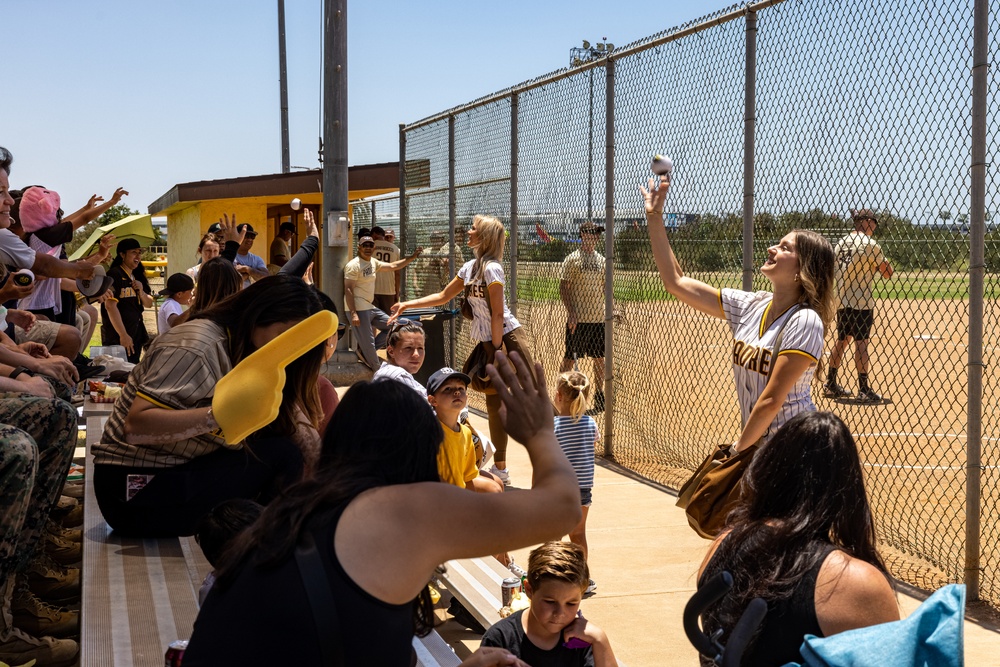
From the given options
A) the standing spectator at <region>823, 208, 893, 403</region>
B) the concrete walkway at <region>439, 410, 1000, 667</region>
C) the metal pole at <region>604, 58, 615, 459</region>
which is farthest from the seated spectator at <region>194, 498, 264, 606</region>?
the metal pole at <region>604, 58, 615, 459</region>

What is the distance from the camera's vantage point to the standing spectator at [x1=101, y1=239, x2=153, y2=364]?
12.3 m

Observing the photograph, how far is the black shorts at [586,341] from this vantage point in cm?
955

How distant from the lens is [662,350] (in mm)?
8391

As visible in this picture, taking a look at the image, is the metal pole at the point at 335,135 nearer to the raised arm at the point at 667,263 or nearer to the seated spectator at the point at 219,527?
the raised arm at the point at 667,263

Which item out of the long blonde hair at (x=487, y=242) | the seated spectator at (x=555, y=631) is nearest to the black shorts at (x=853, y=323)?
the long blonde hair at (x=487, y=242)

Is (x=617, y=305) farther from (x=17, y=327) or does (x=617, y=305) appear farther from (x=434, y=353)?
(x=17, y=327)

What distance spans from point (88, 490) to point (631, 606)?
8.72ft

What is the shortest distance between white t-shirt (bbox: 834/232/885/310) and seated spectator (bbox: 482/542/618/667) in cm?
281

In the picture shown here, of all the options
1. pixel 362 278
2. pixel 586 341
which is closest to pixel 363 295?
pixel 362 278

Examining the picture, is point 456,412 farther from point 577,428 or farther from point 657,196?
point 657,196

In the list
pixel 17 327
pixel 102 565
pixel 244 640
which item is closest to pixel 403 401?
pixel 244 640

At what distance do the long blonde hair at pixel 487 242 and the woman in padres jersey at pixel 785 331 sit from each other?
342cm

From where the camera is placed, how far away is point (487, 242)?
8.13 metres

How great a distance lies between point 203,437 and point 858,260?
3.79m
